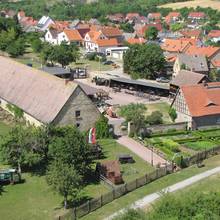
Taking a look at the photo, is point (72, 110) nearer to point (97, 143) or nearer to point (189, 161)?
point (97, 143)

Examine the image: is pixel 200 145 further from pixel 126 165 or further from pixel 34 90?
pixel 34 90

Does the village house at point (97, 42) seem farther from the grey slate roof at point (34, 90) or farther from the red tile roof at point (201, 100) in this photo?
the red tile roof at point (201, 100)

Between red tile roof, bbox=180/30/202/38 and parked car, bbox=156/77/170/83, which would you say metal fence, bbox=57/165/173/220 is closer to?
parked car, bbox=156/77/170/83

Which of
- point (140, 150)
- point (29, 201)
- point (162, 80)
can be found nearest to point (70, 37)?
point (162, 80)

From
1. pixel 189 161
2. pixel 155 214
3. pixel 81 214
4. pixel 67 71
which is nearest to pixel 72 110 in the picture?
pixel 189 161

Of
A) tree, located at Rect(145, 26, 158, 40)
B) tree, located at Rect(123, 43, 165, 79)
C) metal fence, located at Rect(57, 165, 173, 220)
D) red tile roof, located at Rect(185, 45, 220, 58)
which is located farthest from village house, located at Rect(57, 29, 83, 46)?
metal fence, located at Rect(57, 165, 173, 220)

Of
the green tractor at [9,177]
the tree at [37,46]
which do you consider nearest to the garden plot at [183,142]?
the green tractor at [9,177]
